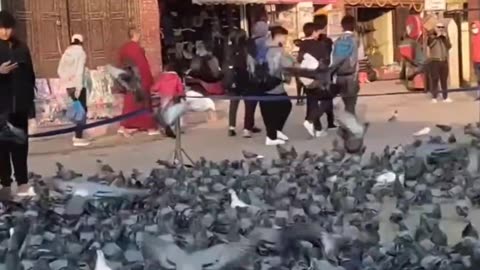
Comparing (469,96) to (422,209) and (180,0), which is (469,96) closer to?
(180,0)

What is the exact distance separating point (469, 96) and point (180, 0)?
6.15 meters

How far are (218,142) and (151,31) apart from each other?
4.71 metres

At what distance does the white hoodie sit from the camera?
13.9 meters

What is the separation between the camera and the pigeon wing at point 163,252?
5.52 metres

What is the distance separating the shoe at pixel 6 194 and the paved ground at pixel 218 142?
197 cm

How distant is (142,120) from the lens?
14.8m

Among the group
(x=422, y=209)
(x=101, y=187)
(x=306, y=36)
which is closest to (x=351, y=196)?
(x=422, y=209)

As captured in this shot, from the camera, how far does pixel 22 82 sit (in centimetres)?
916

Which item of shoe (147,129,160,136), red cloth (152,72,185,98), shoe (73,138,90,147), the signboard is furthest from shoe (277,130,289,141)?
the signboard

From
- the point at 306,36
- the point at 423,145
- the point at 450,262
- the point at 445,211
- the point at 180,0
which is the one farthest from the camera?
the point at 180,0

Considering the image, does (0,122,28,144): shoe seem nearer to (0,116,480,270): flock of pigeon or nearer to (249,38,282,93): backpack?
(0,116,480,270): flock of pigeon

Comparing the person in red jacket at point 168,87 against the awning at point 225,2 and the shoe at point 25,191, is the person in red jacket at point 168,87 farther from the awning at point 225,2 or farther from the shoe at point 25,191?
the awning at point 225,2

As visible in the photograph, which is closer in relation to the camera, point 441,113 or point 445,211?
point 445,211

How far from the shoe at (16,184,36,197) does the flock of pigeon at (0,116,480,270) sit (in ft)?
0.51
